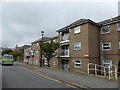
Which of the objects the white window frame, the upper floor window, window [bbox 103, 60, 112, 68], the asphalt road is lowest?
the asphalt road

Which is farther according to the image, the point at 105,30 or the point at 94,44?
the point at 105,30

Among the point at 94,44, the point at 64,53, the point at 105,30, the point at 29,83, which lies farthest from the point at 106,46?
the point at 29,83

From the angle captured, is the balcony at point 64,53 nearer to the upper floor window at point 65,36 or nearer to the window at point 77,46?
the upper floor window at point 65,36

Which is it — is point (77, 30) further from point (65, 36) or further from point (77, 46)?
point (65, 36)

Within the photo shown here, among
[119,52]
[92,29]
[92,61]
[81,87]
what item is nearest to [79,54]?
[92,61]

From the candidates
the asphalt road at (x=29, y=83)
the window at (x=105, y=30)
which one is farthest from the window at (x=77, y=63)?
the asphalt road at (x=29, y=83)

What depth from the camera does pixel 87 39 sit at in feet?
55.3

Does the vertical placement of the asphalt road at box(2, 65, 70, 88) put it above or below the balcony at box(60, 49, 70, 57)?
below

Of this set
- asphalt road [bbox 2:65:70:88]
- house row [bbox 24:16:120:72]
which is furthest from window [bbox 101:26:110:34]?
asphalt road [bbox 2:65:70:88]

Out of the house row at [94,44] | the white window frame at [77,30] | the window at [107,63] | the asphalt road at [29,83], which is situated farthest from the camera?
the white window frame at [77,30]

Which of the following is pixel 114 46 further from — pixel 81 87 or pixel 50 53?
pixel 81 87

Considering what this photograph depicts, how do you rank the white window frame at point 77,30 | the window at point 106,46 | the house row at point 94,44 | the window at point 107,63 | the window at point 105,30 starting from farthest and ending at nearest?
1. the white window frame at point 77,30
2. the window at point 105,30
3. the window at point 106,46
4. the window at point 107,63
5. the house row at point 94,44

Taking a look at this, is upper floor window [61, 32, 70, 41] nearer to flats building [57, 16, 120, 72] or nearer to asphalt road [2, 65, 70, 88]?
flats building [57, 16, 120, 72]

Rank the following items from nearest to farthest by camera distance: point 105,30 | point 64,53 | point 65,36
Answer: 1. point 105,30
2. point 64,53
3. point 65,36
